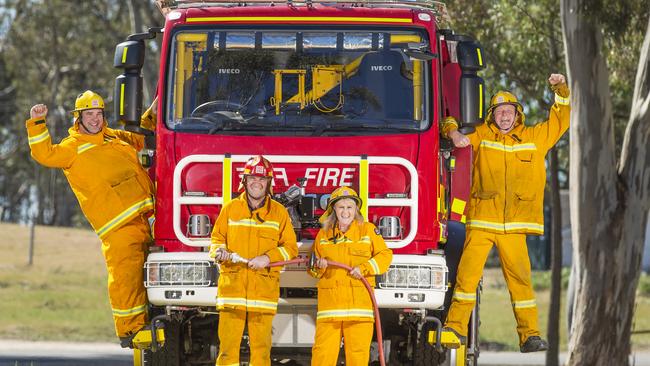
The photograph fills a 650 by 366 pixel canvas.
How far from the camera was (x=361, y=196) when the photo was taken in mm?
10023

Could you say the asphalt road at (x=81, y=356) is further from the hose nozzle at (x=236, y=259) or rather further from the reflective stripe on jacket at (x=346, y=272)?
the reflective stripe on jacket at (x=346, y=272)

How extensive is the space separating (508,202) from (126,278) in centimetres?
295

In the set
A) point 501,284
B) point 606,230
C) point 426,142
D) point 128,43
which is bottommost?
point 501,284

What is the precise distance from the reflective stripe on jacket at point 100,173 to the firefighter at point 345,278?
5.05 ft

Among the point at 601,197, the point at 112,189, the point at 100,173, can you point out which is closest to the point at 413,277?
the point at 112,189

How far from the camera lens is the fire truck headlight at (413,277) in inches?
391

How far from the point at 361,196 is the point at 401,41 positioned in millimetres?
1180

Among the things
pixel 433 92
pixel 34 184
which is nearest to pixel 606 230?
pixel 433 92

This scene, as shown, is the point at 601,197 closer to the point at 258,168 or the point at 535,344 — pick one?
the point at 535,344

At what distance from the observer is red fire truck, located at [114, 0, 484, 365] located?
396 inches

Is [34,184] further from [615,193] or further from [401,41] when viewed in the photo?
[401,41]

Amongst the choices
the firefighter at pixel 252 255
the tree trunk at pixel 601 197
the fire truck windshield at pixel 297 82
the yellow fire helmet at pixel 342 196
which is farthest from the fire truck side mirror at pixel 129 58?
the tree trunk at pixel 601 197

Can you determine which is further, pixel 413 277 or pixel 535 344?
pixel 535 344

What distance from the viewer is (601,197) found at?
17766 millimetres
